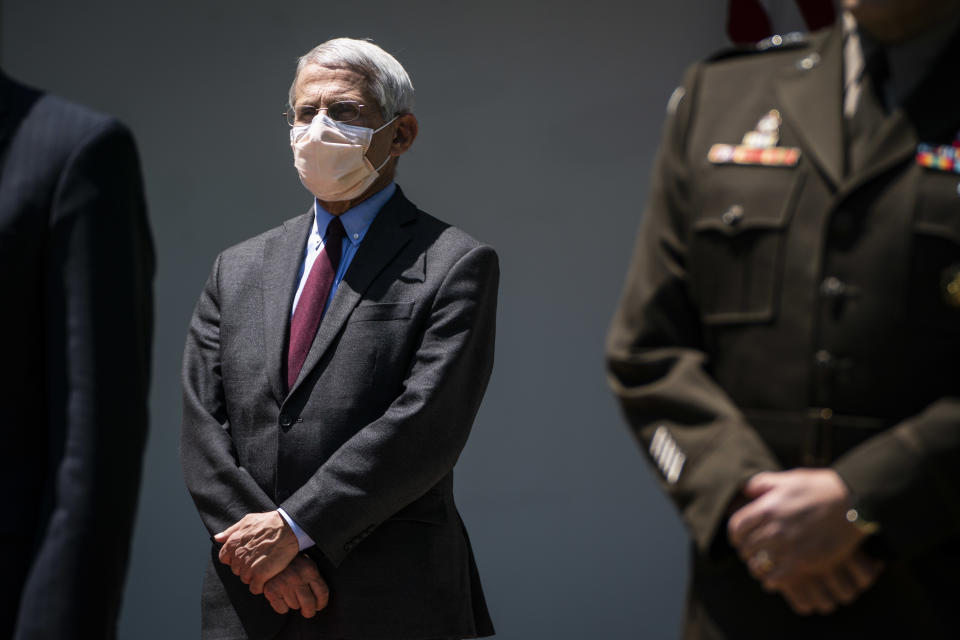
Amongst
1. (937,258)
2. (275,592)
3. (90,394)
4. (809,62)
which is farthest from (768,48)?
(275,592)

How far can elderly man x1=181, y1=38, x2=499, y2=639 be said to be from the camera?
275 cm

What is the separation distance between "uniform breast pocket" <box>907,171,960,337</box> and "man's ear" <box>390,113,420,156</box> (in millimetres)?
1781

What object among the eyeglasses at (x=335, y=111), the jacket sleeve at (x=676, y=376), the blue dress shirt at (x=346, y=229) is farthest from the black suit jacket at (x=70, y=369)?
the eyeglasses at (x=335, y=111)

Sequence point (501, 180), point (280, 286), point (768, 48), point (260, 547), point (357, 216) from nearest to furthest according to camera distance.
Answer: point (768, 48), point (260, 547), point (280, 286), point (357, 216), point (501, 180)

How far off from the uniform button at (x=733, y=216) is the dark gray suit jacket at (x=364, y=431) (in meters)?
1.12

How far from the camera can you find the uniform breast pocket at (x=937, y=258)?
165cm

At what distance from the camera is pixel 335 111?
3.15 meters

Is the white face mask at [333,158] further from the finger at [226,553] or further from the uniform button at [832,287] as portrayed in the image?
the uniform button at [832,287]

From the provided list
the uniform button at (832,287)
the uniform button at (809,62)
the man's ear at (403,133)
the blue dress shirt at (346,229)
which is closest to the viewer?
the uniform button at (832,287)

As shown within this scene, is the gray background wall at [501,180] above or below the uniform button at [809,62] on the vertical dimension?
below

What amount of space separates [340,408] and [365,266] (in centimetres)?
36

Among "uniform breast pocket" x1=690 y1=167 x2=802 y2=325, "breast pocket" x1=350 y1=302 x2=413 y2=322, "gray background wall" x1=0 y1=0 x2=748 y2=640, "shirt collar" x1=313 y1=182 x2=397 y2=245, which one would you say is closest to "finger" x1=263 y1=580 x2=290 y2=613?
"breast pocket" x1=350 y1=302 x2=413 y2=322

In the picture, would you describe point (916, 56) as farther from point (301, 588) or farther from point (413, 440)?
point (301, 588)

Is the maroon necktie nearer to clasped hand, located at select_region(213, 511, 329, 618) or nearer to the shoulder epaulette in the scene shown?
clasped hand, located at select_region(213, 511, 329, 618)
